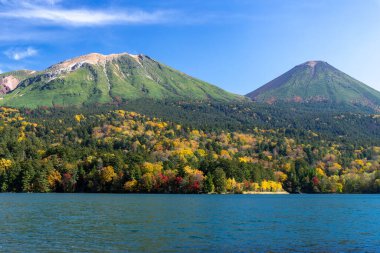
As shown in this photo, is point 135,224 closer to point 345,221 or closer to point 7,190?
point 345,221

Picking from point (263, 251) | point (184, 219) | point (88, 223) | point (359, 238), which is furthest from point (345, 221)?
point (88, 223)

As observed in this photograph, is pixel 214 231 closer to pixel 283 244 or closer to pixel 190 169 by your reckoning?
pixel 283 244

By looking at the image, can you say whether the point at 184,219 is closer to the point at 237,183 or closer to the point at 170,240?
the point at 170,240

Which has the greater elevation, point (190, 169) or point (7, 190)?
point (190, 169)

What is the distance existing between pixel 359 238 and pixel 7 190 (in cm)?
16507

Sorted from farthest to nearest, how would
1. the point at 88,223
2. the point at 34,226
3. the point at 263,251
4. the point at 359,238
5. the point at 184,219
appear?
1. the point at 184,219
2. the point at 88,223
3. the point at 34,226
4. the point at 359,238
5. the point at 263,251

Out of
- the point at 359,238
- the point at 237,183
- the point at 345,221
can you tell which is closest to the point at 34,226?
the point at 359,238

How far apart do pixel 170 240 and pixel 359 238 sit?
27.7 meters

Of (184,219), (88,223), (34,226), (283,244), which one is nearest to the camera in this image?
(283,244)

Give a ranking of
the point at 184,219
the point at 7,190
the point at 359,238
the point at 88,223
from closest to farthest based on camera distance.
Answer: the point at 359,238
the point at 88,223
the point at 184,219
the point at 7,190

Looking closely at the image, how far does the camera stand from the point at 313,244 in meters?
54.6

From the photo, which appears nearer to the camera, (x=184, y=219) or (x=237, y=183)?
(x=184, y=219)

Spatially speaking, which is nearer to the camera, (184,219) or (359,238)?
(359,238)

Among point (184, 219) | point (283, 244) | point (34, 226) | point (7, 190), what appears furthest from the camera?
point (7, 190)
